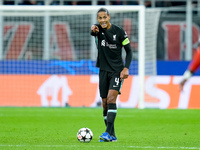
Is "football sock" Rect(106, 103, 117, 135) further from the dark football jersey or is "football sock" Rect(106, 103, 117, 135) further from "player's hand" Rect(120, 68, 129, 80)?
the dark football jersey

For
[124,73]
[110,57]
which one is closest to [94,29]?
[110,57]

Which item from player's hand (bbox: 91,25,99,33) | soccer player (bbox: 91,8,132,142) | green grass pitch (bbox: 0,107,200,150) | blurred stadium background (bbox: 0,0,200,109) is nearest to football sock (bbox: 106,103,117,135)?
soccer player (bbox: 91,8,132,142)

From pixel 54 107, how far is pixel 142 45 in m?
3.65

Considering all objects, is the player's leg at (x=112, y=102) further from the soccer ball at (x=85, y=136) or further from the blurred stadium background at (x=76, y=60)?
the blurred stadium background at (x=76, y=60)

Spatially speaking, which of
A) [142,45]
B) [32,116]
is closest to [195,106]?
[142,45]

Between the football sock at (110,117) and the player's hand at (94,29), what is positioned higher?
the player's hand at (94,29)

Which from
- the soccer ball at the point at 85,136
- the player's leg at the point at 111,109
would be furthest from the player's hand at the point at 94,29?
the soccer ball at the point at 85,136

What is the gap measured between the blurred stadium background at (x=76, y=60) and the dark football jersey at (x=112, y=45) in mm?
8537

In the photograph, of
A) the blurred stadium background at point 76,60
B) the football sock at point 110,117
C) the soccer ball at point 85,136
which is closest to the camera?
the soccer ball at point 85,136

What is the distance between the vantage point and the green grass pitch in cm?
782

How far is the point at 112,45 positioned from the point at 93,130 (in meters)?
2.52

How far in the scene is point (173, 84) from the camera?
1769cm

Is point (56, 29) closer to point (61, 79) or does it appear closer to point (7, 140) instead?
point (61, 79)

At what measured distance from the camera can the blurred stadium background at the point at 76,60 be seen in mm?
17781
